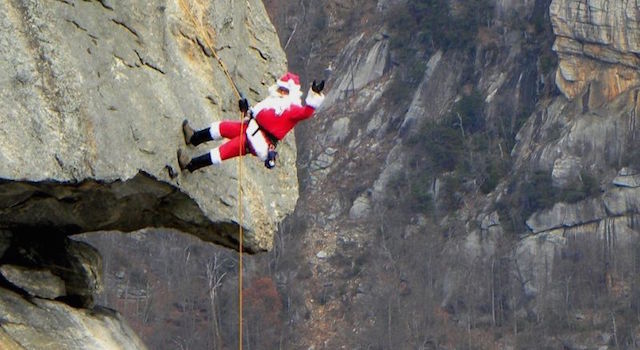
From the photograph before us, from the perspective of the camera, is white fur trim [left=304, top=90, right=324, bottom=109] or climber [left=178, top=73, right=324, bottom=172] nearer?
climber [left=178, top=73, right=324, bottom=172]

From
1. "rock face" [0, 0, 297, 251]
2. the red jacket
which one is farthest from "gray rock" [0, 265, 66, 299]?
the red jacket

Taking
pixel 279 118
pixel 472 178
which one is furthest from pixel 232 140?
pixel 472 178

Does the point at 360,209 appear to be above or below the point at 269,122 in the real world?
above

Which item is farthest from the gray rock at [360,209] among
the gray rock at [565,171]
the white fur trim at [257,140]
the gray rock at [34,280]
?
the gray rock at [34,280]

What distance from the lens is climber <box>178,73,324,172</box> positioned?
39.4ft

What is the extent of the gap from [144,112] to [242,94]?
162 centimetres

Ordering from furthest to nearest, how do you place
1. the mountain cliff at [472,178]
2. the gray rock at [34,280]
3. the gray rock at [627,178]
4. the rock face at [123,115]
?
the mountain cliff at [472,178] → the gray rock at [627,178] → the gray rock at [34,280] → the rock face at [123,115]

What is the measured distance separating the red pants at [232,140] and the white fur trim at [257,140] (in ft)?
0.18

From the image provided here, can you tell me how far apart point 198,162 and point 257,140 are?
1.94 feet

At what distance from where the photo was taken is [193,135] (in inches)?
473

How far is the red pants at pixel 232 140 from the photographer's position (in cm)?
1209

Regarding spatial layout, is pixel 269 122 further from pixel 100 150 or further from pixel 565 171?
pixel 565 171

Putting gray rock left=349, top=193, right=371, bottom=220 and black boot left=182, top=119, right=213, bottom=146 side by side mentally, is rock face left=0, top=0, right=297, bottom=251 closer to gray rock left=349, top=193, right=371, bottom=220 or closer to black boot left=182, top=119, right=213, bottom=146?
black boot left=182, top=119, right=213, bottom=146

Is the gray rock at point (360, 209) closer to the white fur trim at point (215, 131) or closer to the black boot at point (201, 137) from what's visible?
the white fur trim at point (215, 131)
